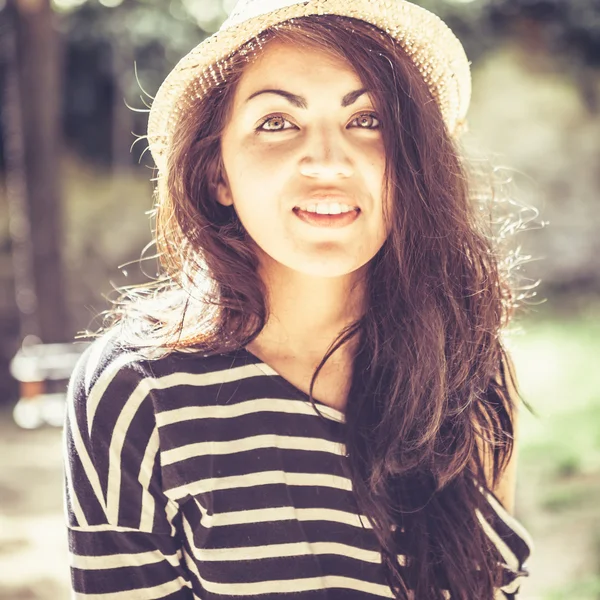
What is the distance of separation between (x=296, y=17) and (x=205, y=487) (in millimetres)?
914

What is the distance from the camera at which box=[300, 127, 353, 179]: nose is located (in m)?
1.37

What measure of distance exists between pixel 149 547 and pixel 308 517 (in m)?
0.31

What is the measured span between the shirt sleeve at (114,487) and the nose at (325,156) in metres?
0.50

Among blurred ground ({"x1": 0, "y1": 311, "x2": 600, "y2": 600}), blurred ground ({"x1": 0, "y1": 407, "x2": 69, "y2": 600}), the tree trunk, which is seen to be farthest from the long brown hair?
the tree trunk

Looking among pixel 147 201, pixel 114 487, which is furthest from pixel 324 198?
pixel 147 201

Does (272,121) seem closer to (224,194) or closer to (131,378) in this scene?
(224,194)

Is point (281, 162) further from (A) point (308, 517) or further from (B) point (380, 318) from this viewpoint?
(A) point (308, 517)

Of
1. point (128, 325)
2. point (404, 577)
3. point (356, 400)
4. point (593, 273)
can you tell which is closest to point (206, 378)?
point (128, 325)

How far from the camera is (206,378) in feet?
4.89

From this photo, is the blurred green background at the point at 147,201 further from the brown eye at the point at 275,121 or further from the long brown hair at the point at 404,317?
the brown eye at the point at 275,121

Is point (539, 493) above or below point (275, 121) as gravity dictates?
below

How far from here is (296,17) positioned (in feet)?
4.64

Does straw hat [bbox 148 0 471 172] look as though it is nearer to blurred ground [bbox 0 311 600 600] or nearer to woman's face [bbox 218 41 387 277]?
woman's face [bbox 218 41 387 277]

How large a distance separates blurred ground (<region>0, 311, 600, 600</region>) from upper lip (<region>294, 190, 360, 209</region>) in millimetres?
1755
